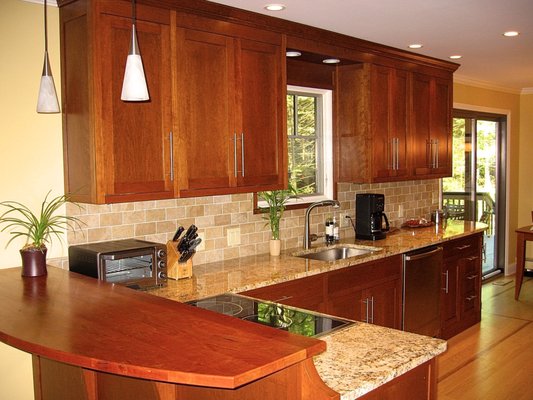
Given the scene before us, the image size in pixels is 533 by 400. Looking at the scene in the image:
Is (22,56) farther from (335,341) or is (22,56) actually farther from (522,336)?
(522,336)

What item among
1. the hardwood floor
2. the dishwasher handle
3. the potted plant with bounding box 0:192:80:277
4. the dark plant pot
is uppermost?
the potted plant with bounding box 0:192:80:277

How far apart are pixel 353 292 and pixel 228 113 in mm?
1503

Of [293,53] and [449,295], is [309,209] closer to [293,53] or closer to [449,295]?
[293,53]

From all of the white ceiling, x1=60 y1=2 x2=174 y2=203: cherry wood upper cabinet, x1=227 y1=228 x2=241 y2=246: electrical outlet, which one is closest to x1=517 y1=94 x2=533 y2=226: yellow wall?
the white ceiling

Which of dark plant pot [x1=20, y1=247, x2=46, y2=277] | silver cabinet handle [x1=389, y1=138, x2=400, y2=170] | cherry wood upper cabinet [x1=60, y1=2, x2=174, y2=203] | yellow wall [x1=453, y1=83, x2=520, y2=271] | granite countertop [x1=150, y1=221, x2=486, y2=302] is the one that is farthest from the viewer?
yellow wall [x1=453, y1=83, x2=520, y2=271]

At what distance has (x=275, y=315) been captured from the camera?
245 cm

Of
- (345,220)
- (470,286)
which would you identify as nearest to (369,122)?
(345,220)

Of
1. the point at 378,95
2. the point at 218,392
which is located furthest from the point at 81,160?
the point at 378,95

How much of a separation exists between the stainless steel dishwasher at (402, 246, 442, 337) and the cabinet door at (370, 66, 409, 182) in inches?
28.6

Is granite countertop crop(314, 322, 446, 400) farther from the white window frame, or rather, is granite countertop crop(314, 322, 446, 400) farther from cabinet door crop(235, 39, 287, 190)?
the white window frame

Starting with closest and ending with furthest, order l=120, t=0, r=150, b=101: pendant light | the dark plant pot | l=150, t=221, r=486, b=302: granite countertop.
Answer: l=120, t=0, r=150, b=101: pendant light < the dark plant pot < l=150, t=221, r=486, b=302: granite countertop

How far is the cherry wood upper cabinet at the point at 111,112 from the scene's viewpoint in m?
2.78

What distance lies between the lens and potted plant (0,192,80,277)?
2.68 meters

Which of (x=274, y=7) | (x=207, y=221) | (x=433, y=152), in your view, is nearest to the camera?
(x=274, y=7)
